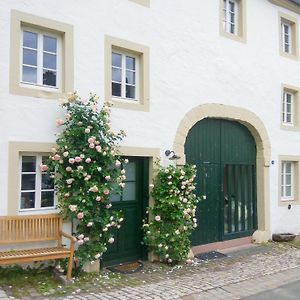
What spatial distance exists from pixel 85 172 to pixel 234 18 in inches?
261

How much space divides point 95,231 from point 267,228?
601 centimetres

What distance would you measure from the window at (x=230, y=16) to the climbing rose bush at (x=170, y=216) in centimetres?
459

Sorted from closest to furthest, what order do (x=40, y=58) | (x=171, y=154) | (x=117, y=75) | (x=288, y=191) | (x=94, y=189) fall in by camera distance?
(x=94, y=189), (x=40, y=58), (x=117, y=75), (x=171, y=154), (x=288, y=191)

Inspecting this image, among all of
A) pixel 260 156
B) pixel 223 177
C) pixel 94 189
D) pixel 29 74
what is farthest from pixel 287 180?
pixel 29 74

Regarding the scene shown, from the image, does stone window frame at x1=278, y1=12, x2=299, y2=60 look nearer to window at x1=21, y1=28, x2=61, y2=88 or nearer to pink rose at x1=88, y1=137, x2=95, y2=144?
window at x1=21, y1=28, x2=61, y2=88

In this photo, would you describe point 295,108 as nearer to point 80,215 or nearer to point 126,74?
point 126,74

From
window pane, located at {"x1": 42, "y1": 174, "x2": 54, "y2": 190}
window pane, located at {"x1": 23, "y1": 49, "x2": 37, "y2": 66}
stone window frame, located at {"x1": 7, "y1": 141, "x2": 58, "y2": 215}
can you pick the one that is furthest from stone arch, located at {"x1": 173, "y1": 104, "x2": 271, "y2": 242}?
stone window frame, located at {"x1": 7, "y1": 141, "x2": 58, "y2": 215}

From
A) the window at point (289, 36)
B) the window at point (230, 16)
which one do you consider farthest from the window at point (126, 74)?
the window at point (289, 36)

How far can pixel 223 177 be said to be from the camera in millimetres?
10961

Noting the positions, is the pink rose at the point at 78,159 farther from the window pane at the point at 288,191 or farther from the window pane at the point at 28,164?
the window pane at the point at 288,191

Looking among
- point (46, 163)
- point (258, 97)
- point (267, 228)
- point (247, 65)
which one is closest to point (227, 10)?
point (247, 65)

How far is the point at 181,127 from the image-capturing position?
9.59m

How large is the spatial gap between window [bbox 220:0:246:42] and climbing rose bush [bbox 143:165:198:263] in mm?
4554

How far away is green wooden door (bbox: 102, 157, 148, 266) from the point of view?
869 cm
